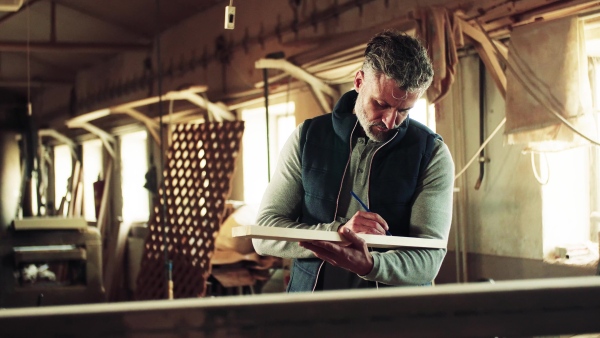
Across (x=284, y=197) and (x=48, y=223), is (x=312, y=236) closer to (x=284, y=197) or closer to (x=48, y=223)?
(x=284, y=197)

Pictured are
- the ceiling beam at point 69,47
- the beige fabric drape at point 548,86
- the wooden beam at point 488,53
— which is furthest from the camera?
the ceiling beam at point 69,47

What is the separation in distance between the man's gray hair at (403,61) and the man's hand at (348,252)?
375 mm

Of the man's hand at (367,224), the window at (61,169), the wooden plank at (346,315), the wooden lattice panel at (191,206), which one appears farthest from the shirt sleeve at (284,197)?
the window at (61,169)

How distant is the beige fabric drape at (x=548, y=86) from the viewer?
2.69 m

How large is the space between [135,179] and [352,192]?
271 inches

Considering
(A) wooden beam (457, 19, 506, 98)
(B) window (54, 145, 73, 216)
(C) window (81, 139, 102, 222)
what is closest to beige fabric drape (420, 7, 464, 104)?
(A) wooden beam (457, 19, 506, 98)

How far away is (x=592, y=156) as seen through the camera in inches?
123

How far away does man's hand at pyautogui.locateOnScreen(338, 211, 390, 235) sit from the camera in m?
1.41

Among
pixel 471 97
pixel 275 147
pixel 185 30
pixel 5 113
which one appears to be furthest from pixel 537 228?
pixel 5 113

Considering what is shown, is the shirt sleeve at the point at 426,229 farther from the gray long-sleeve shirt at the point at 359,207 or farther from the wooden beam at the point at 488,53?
the wooden beam at the point at 488,53

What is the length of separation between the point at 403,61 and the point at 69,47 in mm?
5971

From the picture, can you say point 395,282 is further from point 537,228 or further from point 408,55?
point 537,228

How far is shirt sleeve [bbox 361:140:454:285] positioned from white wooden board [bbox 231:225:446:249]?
0.03 meters

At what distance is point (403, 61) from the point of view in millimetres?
1512
